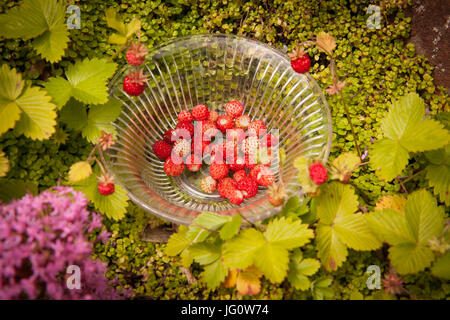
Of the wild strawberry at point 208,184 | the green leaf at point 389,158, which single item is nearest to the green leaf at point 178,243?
the wild strawberry at point 208,184

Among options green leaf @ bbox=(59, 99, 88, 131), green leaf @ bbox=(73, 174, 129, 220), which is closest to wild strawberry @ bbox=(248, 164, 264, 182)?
green leaf @ bbox=(73, 174, 129, 220)

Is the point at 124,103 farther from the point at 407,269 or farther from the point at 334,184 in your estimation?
the point at 407,269

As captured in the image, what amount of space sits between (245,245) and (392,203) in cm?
74

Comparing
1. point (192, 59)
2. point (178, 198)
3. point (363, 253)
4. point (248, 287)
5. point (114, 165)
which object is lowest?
point (248, 287)

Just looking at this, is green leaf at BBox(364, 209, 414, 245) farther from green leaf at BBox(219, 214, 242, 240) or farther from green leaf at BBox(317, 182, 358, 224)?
green leaf at BBox(219, 214, 242, 240)

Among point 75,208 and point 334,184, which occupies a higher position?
point 334,184

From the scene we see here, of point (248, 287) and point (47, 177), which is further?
point (47, 177)

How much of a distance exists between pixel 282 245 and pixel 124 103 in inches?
37.7

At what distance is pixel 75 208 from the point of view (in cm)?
114

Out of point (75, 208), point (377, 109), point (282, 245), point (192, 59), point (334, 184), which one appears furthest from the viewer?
point (377, 109)

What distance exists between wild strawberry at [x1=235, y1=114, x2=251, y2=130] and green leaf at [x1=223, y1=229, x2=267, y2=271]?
0.60m

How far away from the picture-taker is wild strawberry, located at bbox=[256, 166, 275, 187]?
1.47 m

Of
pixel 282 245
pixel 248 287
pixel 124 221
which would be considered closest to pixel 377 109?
pixel 282 245

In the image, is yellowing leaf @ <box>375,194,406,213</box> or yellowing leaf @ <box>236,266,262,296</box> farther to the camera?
yellowing leaf @ <box>375,194,406,213</box>
